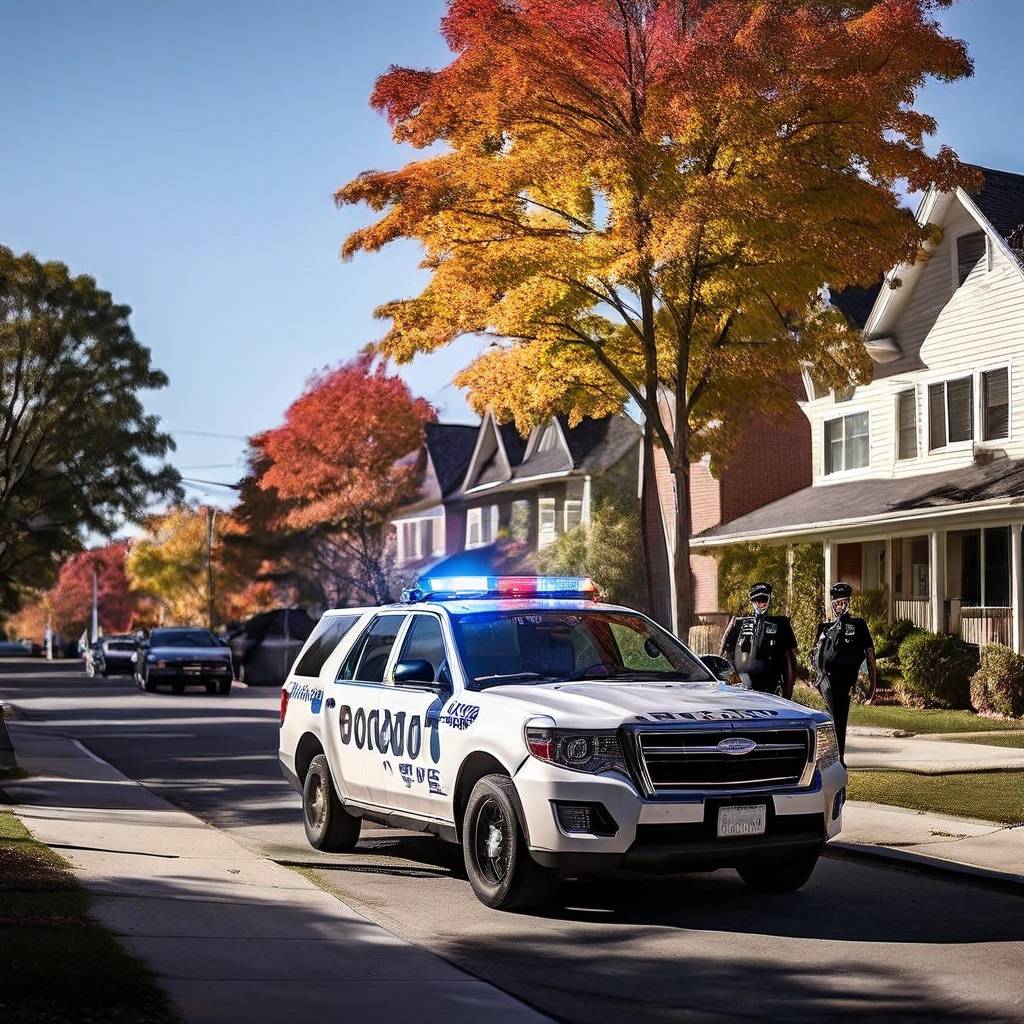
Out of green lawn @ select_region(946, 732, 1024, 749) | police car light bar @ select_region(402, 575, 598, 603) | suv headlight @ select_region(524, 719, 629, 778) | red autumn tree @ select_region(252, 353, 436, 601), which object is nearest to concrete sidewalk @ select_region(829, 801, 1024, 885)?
police car light bar @ select_region(402, 575, 598, 603)

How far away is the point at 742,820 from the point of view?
8797 millimetres

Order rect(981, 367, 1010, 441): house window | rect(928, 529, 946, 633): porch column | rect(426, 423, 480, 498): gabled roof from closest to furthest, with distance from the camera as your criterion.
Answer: rect(981, 367, 1010, 441): house window
rect(928, 529, 946, 633): porch column
rect(426, 423, 480, 498): gabled roof

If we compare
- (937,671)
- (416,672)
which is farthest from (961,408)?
(416,672)

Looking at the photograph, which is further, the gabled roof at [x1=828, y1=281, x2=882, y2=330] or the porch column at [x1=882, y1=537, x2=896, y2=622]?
the gabled roof at [x1=828, y1=281, x2=882, y2=330]

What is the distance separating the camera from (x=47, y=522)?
57562 mm

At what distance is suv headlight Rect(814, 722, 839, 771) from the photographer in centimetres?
929

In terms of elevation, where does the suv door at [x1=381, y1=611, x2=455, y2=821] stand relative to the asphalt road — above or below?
above

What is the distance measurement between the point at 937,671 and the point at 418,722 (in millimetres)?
19903

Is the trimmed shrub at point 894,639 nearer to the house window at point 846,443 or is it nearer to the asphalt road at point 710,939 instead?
the house window at point 846,443

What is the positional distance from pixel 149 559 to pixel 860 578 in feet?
214

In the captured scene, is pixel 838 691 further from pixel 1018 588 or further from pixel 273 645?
pixel 273 645

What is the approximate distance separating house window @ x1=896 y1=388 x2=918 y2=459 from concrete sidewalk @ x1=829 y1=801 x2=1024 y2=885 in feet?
66.3

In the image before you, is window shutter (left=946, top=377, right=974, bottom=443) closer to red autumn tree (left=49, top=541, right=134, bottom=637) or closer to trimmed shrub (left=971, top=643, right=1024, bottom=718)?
trimmed shrub (left=971, top=643, right=1024, bottom=718)

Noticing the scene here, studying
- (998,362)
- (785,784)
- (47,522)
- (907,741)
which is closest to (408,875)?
(785,784)
